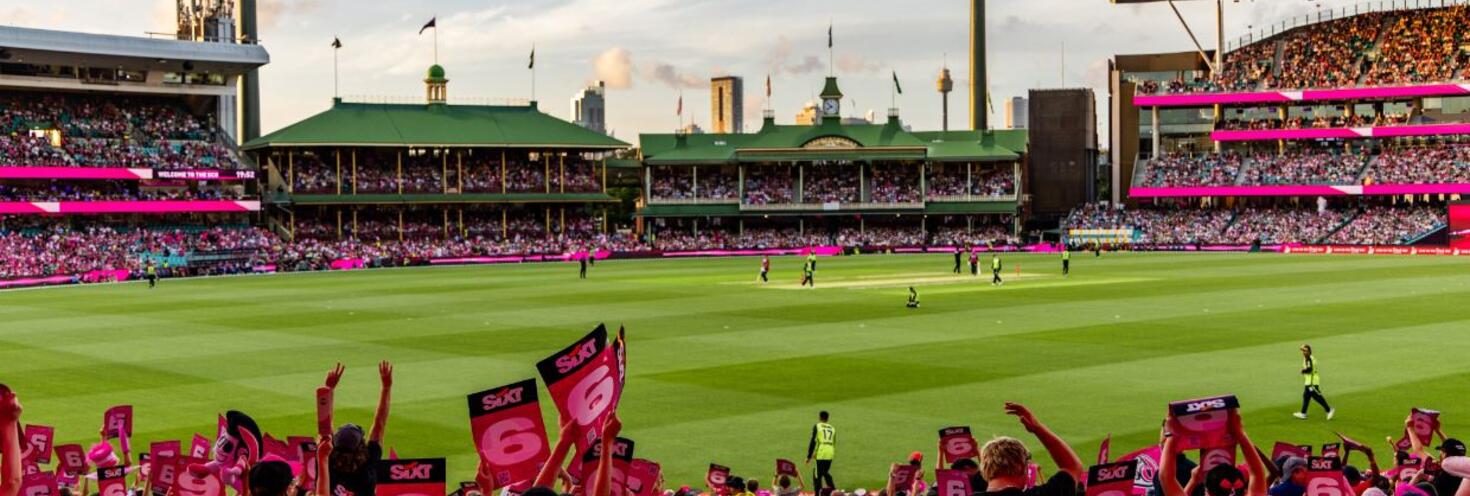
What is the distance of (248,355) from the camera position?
110 feet

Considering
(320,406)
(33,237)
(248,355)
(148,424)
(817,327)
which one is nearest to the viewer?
(320,406)

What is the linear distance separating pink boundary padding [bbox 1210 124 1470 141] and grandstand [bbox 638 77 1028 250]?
16246mm

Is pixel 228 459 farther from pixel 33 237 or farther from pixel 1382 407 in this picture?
pixel 33 237

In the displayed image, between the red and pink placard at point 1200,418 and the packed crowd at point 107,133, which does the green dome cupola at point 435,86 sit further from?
the red and pink placard at point 1200,418

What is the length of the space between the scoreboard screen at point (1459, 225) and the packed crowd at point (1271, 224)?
0.91 m

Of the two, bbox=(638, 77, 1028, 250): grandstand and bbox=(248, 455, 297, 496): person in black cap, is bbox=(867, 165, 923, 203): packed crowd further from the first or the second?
bbox=(248, 455, 297, 496): person in black cap

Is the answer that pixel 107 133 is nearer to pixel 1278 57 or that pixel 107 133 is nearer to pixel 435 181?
pixel 435 181

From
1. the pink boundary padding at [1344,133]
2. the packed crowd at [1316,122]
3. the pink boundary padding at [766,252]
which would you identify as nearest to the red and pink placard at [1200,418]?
the pink boundary padding at [766,252]

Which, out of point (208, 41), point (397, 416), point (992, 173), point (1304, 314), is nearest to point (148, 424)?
point (397, 416)

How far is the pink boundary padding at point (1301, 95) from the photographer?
9762 cm

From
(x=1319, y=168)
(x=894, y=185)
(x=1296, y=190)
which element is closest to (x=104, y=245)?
(x=894, y=185)

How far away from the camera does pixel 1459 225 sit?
292ft

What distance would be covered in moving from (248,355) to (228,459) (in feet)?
74.4

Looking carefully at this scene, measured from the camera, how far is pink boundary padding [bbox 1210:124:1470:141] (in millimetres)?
99125
